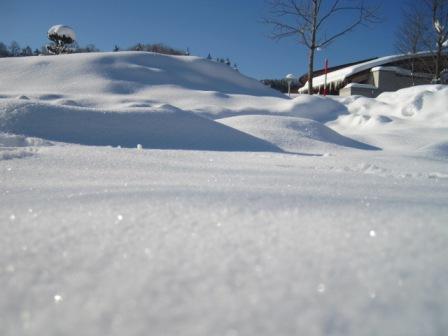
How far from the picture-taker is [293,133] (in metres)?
2.23

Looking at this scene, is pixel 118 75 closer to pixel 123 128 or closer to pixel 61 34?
pixel 123 128

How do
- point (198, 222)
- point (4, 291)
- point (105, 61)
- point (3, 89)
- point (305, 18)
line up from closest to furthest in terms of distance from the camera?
point (4, 291) < point (198, 222) < point (3, 89) < point (105, 61) < point (305, 18)

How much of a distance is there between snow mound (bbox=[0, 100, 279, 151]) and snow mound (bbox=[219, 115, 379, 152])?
0.45 ft

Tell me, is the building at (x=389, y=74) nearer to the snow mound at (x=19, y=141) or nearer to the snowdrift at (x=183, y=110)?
the snowdrift at (x=183, y=110)

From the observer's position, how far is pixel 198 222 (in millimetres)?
506

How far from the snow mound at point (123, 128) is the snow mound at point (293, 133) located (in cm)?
14

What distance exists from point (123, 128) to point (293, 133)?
3.75 ft

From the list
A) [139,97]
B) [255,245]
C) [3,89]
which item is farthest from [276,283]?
[3,89]

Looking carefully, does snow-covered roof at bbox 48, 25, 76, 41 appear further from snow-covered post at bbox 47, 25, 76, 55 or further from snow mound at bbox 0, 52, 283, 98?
snow mound at bbox 0, 52, 283, 98

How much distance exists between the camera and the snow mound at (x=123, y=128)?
1691 millimetres

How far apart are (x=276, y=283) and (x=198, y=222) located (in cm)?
19

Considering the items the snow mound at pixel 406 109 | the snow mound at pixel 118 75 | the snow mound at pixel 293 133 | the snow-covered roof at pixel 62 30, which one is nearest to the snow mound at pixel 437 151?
the snow mound at pixel 293 133

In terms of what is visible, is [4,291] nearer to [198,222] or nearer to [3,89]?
[198,222]

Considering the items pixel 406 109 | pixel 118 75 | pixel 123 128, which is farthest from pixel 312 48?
pixel 123 128
